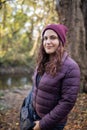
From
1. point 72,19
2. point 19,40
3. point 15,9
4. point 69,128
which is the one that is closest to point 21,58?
point 19,40

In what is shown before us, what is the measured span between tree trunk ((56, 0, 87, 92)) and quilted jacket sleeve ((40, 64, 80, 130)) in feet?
16.7

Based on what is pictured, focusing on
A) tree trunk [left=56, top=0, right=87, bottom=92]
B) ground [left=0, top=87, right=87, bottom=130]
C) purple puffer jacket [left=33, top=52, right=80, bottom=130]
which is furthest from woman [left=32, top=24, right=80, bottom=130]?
tree trunk [left=56, top=0, right=87, bottom=92]

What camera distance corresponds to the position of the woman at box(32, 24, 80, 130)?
2.99m

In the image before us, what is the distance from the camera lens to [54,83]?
120 inches

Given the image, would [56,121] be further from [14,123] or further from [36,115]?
[14,123]

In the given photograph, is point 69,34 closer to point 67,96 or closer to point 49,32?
point 49,32

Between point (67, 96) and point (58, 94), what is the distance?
0.14m

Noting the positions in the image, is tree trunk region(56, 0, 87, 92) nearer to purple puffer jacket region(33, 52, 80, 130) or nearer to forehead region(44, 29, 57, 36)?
forehead region(44, 29, 57, 36)

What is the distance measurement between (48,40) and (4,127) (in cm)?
406

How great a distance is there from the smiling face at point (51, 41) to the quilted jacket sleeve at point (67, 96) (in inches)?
11.7

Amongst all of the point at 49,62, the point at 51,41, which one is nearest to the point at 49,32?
the point at 51,41

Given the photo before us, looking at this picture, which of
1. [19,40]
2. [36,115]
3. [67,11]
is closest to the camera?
[36,115]

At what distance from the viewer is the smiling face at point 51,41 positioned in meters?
3.15

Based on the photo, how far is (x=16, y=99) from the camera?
952 centimetres
